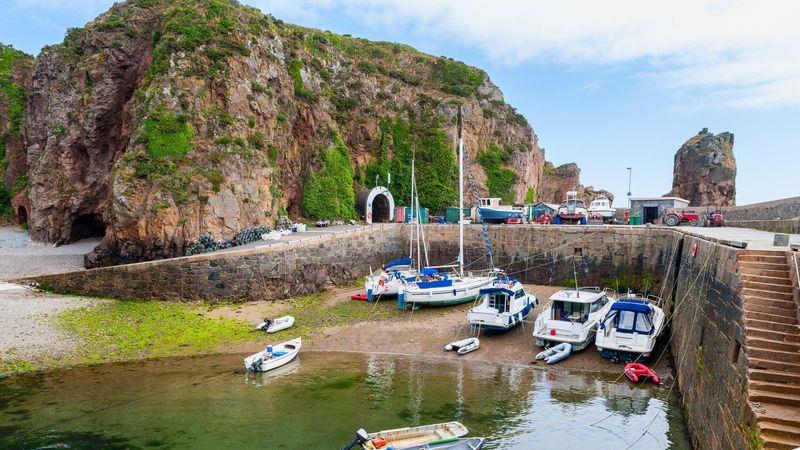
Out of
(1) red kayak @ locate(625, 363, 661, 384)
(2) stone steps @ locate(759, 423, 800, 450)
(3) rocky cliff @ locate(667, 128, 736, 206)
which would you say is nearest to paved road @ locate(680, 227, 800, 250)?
(1) red kayak @ locate(625, 363, 661, 384)

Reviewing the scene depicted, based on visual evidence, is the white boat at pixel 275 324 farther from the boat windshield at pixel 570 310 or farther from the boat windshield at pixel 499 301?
the boat windshield at pixel 570 310

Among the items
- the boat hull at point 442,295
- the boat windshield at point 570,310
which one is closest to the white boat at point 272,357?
the boat hull at point 442,295

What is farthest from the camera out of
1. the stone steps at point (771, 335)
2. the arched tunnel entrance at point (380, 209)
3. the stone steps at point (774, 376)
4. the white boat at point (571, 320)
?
the arched tunnel entrance at point (380, 209)

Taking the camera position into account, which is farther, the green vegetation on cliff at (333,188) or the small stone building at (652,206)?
the green vegetation on cliff at (333,188)

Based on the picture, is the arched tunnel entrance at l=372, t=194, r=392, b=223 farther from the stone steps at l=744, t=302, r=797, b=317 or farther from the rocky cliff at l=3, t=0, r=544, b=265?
the stone steps at l=744, t=302, r=797, b=317

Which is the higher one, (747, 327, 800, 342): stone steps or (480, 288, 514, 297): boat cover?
(747, 327, 800, 342): stone steps

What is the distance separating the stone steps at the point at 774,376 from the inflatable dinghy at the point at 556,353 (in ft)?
38.1

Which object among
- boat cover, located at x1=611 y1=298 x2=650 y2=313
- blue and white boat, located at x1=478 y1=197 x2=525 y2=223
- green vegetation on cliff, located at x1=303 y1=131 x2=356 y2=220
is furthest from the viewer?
green vegetation on cliff, located at x1=303 y1=131 x2=356 y2=220

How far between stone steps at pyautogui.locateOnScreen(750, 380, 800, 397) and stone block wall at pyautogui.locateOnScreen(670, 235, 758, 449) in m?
0.27

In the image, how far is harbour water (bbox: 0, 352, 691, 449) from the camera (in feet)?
48.5

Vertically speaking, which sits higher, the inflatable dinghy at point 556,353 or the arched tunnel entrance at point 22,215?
the arched tunnel entrance at point 22,215

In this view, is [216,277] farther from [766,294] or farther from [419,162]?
[419,162]

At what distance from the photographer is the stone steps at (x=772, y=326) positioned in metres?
10.1

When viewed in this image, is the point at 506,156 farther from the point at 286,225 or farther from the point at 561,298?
the point at 561,298
